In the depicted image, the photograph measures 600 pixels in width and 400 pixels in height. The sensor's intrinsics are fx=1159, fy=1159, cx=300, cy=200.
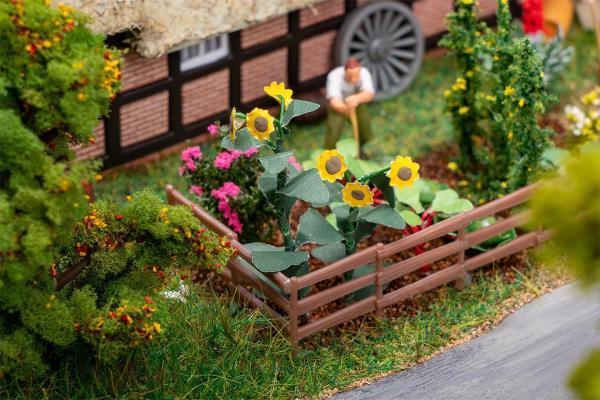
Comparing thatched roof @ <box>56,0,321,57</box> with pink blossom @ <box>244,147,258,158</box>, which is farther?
thatched roof @ <box>56,0,321,57</box>

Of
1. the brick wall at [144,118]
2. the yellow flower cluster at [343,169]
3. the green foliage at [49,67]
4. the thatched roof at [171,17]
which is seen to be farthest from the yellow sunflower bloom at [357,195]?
the brick wall at [144,118]

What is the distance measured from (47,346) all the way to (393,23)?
6006 millimetres

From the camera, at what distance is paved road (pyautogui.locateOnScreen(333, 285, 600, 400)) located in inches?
340

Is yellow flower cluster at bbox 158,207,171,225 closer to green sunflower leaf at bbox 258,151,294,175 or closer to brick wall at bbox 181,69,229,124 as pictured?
green sunflower leaf at bbox 258,151,294,175

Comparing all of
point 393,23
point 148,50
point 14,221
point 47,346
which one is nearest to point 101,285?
point 47,346

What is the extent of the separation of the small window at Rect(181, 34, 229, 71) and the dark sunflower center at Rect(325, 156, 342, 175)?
327 cm

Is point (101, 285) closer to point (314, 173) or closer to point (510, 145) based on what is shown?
point (314, 173)

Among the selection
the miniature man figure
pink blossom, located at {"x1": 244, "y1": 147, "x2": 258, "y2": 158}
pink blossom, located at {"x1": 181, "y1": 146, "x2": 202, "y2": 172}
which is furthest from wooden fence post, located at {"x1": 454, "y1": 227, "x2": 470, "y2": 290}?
pink blossom, located at {"x1": 181, "y1": 146, "x2": 202, "y2": 172}

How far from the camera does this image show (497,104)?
32.6 feet

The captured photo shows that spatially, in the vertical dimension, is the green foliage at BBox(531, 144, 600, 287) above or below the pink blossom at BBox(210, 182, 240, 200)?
below

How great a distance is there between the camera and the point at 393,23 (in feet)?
40.8

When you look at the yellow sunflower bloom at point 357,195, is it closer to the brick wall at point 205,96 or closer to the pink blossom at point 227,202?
the pink blossom at point 227,202

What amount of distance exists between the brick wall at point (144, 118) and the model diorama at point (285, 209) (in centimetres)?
2

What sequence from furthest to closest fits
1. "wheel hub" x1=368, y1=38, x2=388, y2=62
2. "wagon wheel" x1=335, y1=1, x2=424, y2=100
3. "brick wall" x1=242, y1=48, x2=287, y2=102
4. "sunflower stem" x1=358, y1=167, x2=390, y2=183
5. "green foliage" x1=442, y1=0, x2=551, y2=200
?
"wheel hub" x1=368, y1=38, x2=388, y2=62 < "wagon wheel" x1=335, y1=1, x2=424, y2=100 < "brick wall" x1=242, y1=48, x2=287, y2=102 < "green foliage" x1=442, y1=0, x2=551, y2=200 < "sunflower stem" x1=358, y1=167, x2=390, y2=183
